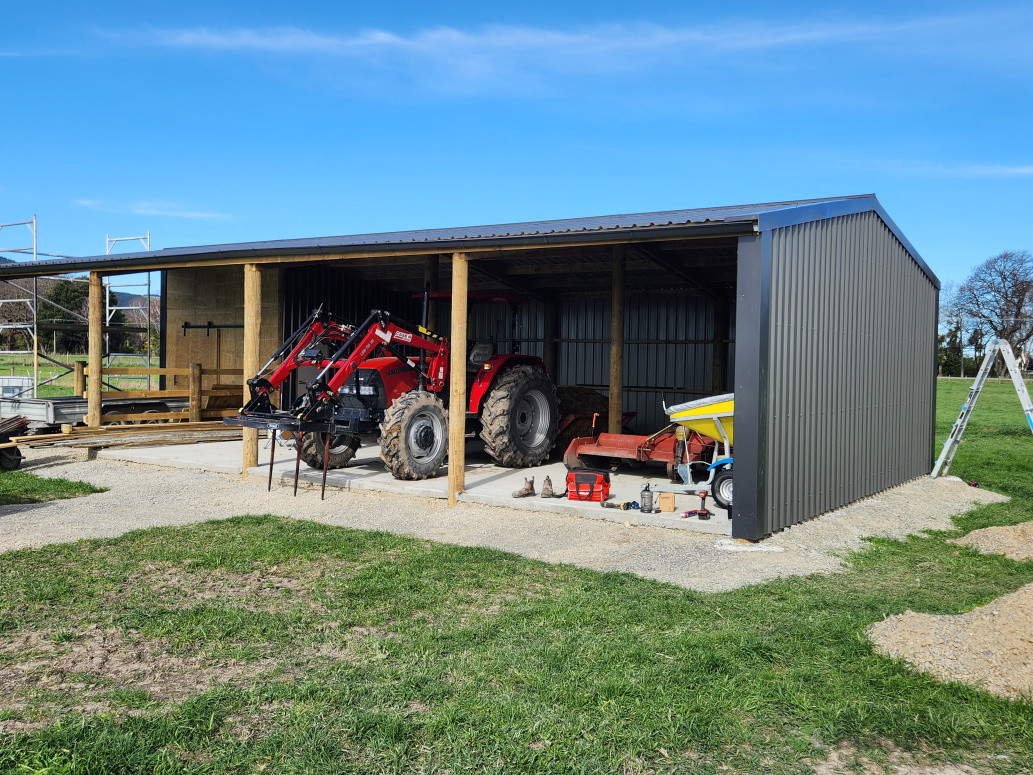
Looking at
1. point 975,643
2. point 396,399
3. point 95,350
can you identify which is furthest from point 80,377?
point 975,643

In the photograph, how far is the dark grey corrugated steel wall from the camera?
786 centimetres

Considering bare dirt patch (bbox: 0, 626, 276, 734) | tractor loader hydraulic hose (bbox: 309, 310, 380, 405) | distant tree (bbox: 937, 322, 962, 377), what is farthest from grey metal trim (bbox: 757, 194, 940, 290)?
distant tree (bbox: 937, 322, 962, 377)

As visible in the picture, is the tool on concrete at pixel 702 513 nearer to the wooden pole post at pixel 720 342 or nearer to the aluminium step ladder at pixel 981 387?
the aluminium step ladder at pixel 981 387

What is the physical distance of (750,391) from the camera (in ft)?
24.4

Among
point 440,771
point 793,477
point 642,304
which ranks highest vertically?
point 642,304

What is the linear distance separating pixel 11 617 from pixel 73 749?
2.16 m

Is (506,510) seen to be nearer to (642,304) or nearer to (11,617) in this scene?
(11,617)

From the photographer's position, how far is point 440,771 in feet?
10.7

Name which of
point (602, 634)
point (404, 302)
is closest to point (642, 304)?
point (404, 302)

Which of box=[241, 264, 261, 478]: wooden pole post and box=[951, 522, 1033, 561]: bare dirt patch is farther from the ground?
box=[241, 264, 261, 478]: wooden pole post

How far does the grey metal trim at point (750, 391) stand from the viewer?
24.3 feet

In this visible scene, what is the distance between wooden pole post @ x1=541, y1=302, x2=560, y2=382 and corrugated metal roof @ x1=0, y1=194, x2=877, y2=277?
110 inches

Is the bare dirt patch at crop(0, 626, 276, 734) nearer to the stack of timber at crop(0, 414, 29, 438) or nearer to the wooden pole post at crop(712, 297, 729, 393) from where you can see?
the stack of timber at crop(0, 414, 29, 438)

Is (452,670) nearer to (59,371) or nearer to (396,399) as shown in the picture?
(396,399)
